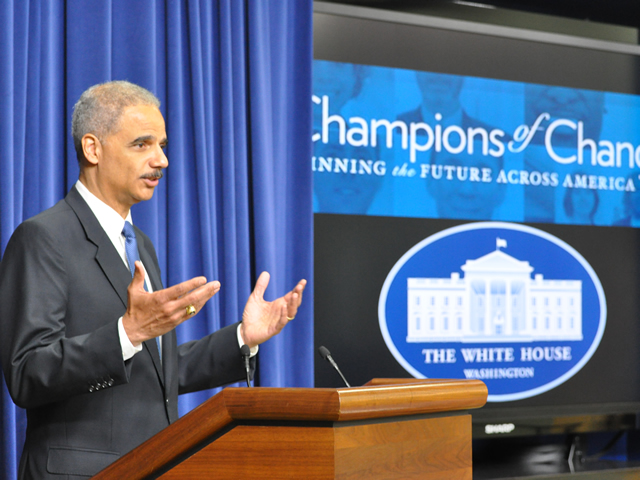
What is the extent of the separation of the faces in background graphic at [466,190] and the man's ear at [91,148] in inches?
70.8

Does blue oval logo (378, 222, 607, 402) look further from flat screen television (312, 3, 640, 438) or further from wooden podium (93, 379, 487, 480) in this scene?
wooden podium (93, 379, 487, 480)

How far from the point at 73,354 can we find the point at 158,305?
8.8 inches

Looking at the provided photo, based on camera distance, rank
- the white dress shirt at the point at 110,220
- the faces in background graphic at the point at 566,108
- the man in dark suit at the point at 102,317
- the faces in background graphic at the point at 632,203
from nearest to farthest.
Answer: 1. the man in dark suit at the point at 102,317
2. the white dress shirt at the point at 110,220
3. the faces in background graphic at the point at 566,108
4. the faces in background graphic at the point at 632,203

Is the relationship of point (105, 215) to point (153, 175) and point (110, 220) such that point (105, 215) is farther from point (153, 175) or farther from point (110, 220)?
point (153, 175)

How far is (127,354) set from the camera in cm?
141

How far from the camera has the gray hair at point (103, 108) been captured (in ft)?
6.01

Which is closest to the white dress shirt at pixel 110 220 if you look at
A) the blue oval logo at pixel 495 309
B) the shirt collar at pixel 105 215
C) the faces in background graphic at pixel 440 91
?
the shirt collar at pixel 105 215

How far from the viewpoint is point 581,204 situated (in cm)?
357

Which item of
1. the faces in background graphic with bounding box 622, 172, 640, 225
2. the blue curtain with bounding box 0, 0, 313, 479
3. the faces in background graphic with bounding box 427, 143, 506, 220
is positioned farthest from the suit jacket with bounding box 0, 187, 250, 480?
the faces in background graphic with bounding box 622, 172, 640, 225

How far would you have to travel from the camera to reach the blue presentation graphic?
10.4 ft

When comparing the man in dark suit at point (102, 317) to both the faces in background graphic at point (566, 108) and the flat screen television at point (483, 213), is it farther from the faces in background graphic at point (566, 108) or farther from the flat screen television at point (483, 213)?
Result: the faces in background graphic at point (566, 108)

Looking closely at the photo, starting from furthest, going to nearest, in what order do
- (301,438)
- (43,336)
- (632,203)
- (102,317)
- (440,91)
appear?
1. (632,203)
2. (440,91)
3. (102,317)
4. (43,336)
5. (301,438)

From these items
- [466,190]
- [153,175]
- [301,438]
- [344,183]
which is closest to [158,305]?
[301,438]

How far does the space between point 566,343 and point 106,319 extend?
8.07 ft
